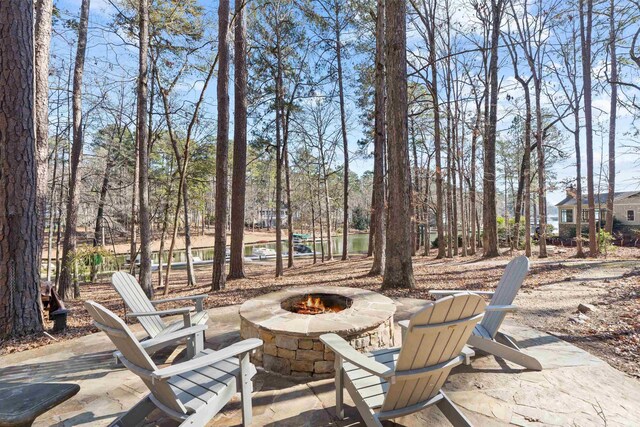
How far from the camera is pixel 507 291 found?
2.83m

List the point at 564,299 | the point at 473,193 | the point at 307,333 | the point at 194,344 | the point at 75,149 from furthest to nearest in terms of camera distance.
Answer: the point at 473,193 < the point at 75,149 < the point at 564,299 < the point at 194,344 < the point at 307,333

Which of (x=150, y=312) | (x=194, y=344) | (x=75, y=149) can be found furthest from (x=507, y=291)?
(x=75, y=149)

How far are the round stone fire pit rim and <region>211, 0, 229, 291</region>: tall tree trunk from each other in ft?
11.2

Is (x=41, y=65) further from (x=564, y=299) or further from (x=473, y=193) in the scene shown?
(x=473, y=193)

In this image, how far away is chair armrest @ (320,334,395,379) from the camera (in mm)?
1680

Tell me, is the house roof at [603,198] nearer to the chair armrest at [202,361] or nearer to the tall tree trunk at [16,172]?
the chair armrest at [202,361]

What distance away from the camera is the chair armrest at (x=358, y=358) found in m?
1.68

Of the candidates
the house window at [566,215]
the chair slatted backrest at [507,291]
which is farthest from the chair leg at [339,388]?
the house window at [566,215]

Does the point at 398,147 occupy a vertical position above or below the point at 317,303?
above

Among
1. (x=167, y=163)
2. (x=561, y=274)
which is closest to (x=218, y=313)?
(x=561, y=274)

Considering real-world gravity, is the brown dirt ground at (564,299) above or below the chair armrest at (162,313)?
below

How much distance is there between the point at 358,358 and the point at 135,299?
2.19 m

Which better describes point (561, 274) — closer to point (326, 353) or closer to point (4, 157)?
point (326, 353)

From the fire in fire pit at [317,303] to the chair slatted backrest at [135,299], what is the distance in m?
1.23
